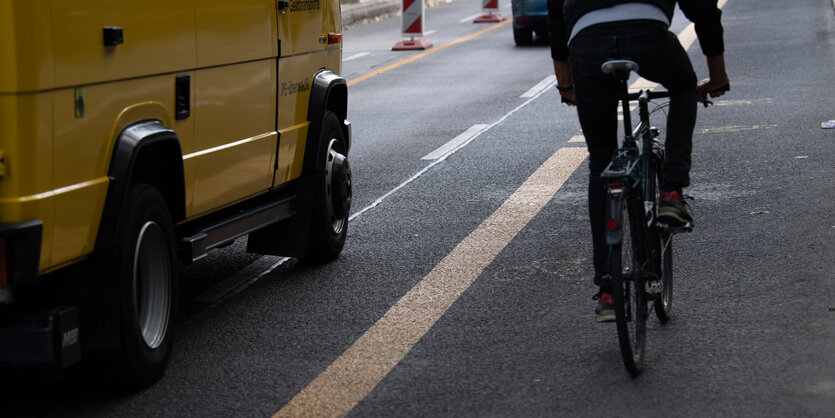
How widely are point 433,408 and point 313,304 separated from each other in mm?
1661

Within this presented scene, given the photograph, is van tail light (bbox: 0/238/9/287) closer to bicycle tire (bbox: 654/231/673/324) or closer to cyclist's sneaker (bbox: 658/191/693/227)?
cyclist's sneaker (bbox: 658/191/693/227)

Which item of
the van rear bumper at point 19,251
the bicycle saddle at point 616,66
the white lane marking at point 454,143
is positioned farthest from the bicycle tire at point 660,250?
the white lane marking at point 454,143

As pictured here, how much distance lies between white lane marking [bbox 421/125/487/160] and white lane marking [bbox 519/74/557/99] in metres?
2.48

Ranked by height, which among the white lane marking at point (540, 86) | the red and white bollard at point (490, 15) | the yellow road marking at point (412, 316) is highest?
the red and white bollard at point (490, 15)

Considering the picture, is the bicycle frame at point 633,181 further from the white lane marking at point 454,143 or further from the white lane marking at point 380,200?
the white lane marking at point 454,143

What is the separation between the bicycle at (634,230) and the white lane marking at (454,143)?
536 cm

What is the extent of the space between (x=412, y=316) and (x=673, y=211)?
133cm

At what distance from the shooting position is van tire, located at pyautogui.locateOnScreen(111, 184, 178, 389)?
4.41 meters

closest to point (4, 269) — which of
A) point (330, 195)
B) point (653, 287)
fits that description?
point (653, 287)

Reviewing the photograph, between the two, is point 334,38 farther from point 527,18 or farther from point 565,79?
point 527,18

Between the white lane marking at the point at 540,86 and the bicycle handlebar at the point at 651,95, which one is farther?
the white lane marking at the point at 540,86

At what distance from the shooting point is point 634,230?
15.3ft

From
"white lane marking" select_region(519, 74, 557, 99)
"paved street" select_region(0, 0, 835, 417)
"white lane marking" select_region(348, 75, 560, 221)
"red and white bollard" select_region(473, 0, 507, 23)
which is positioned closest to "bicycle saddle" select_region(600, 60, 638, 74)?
"paved street" select_region(0, 0, 835, 417)

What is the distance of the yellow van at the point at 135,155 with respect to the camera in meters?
3.80
